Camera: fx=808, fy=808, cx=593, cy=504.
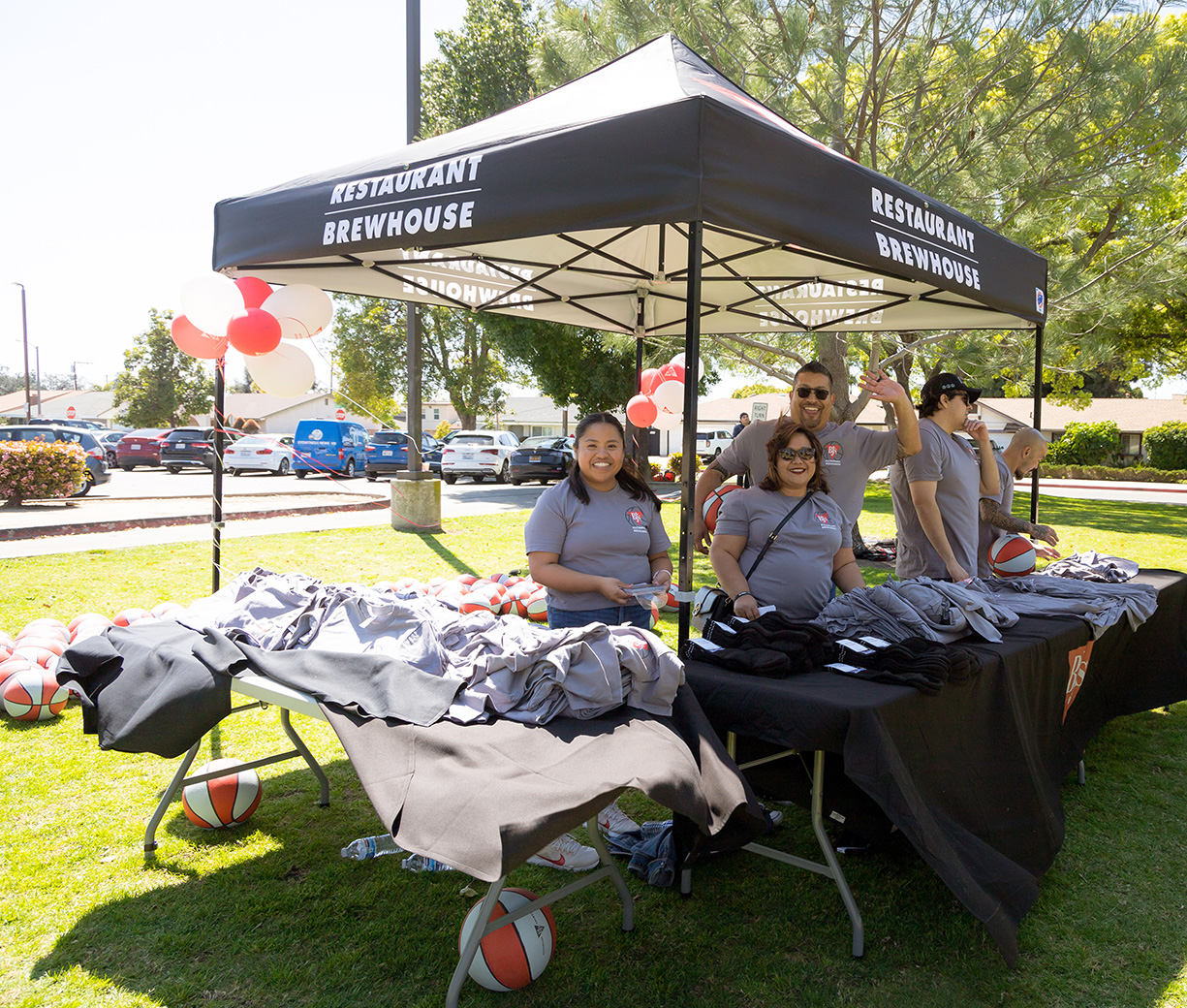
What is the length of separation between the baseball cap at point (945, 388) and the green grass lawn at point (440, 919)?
187 cm

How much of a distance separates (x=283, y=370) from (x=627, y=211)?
2505mm

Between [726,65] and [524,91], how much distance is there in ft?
47.9

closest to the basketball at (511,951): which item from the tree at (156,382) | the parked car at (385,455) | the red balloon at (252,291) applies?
the red balloon at (252,291)

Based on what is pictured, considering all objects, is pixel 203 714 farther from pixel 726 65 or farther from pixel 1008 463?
pixel 726 65

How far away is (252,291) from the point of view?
4.02 meters

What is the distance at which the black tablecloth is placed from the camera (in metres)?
2.10

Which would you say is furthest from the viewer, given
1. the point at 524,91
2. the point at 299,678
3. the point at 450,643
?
the point at 524,91

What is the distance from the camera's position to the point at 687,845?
257 cm

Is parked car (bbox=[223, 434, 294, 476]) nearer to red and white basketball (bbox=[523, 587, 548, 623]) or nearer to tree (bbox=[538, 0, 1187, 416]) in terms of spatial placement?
tree (bbox=[538, 0, 1187, 416])

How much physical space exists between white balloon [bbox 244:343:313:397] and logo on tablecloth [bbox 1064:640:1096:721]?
382cm

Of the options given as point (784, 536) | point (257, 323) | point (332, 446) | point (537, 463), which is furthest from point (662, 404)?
point (332, 446)

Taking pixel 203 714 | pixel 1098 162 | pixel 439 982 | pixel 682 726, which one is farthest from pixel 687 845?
pixel 1098 162

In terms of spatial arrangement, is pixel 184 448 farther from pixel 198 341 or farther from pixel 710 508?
pixel 710 508

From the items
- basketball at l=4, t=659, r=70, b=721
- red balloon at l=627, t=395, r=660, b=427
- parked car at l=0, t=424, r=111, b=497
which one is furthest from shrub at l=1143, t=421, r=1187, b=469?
basketball at l=4, t=659, r=70, b=721
